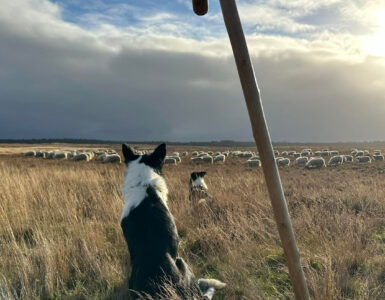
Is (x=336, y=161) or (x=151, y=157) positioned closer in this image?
(x=151, y=157)

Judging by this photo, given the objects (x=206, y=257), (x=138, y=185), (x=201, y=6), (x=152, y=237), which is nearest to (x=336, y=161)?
(x=206, y=257)

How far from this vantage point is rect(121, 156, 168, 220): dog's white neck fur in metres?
4.35

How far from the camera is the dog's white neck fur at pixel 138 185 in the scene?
4352mm

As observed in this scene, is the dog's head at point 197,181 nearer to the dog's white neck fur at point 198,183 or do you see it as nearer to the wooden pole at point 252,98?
the dog's white neck fur at point 198,183

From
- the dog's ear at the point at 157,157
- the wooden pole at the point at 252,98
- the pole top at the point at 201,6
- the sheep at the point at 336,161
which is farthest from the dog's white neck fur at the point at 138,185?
the sheep at the point at 336,161

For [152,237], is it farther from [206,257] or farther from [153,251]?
[206,257]

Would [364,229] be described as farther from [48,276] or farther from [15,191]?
[15,191]

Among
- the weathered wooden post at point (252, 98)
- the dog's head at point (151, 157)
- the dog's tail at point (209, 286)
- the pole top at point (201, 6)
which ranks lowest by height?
the dog's tail at point (209, 286)

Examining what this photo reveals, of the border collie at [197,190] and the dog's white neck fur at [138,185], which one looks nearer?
the dog's white neck fur at [138,185]

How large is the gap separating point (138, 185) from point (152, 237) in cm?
90

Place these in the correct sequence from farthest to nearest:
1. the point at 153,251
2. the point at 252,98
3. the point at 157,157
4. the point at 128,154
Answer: the point at 128,154 < the point at 157,157 < the point at 153,251 < the point at 252,98

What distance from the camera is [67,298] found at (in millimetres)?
4285

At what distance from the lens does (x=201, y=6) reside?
2648 mm

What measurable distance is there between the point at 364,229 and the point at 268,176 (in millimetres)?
4805
